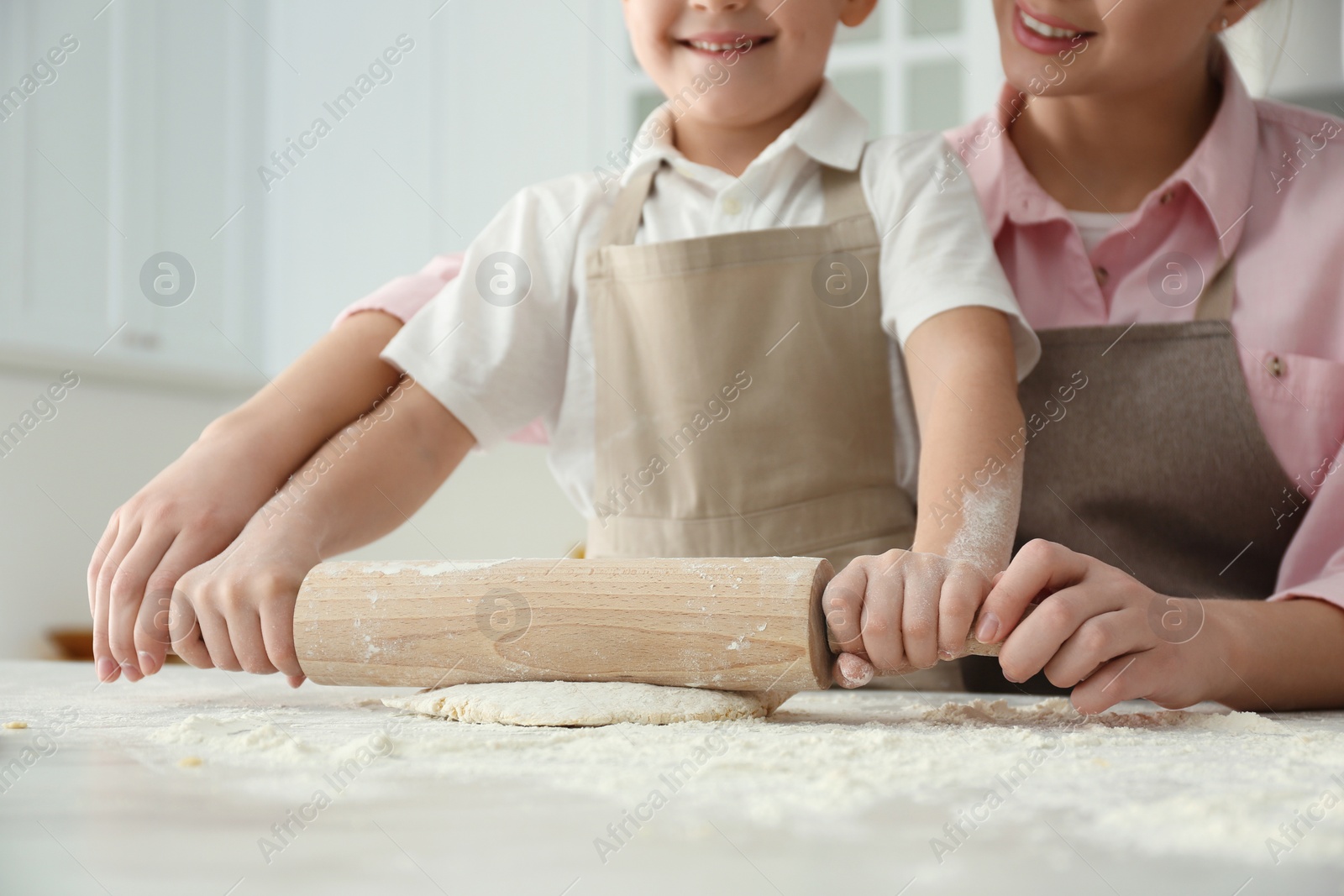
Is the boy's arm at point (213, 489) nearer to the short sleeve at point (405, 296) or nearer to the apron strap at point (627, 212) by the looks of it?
the short sleeve at point (405, 296)

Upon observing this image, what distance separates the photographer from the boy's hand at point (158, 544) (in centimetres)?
78

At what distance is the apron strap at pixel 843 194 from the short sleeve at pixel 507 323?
0.20 m

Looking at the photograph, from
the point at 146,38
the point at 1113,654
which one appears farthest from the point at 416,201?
the point at 1113,654

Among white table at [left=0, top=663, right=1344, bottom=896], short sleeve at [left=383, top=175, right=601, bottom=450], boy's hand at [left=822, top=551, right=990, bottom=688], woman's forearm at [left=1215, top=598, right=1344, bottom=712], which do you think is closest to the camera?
white table at [left=0, top=663, right=1344, bottom=896]

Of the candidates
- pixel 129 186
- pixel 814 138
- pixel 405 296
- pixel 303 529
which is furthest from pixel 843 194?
pixel 129 186

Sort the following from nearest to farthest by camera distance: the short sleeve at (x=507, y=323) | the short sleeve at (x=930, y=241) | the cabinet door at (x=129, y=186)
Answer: the short sleeve at (x=930, y=241) → the short sleeve at (x=507, y=323) → the cabinet door at (x=129, y=186)

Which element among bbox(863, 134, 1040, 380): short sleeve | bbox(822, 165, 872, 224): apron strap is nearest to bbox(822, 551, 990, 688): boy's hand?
bbox(863, 134, 1040, 380): short sleeve

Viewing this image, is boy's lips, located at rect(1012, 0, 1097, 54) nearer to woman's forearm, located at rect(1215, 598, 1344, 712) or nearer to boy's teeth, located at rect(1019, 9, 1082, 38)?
boy's teeth, located at rect(1019, 9, 1082, 38)

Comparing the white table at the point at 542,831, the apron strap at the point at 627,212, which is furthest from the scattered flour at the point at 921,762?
the apron strap at the point at 627,212

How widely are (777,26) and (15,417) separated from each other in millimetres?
1767

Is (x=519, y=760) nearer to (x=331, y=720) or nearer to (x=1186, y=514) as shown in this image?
(x=331, y=720)

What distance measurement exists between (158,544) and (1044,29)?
77 cm

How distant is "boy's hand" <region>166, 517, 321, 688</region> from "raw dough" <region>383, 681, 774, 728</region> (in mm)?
117

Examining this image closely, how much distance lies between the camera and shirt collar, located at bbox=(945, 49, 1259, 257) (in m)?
0.94
